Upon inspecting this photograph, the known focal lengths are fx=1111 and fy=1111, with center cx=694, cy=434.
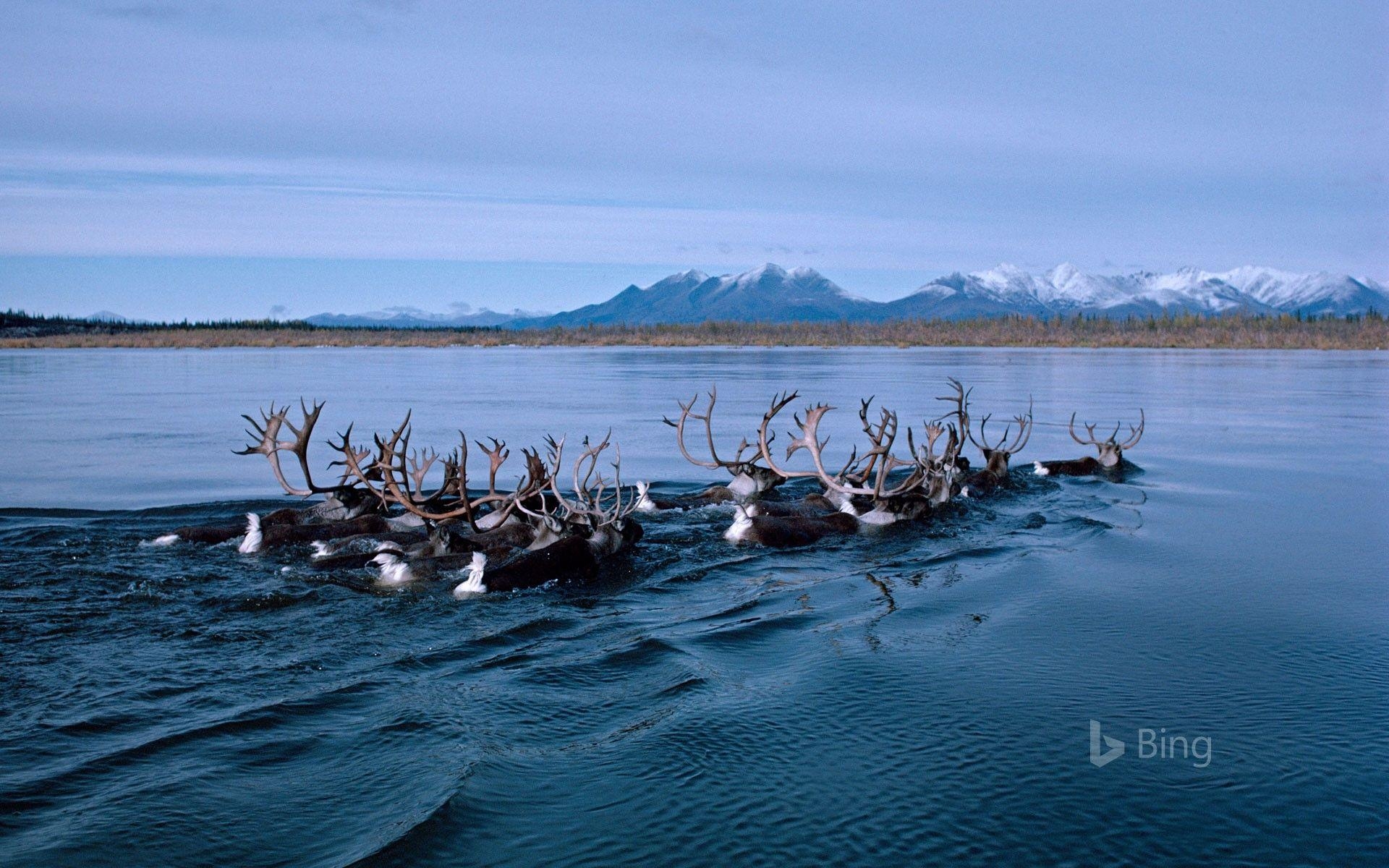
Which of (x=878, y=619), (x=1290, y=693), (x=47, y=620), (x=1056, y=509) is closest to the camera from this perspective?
(x=1290, y=693)

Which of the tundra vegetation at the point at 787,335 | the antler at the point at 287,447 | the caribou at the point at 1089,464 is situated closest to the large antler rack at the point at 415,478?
the antler at the point at 287,447

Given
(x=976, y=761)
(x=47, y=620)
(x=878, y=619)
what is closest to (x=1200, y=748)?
(x=976, y=761)

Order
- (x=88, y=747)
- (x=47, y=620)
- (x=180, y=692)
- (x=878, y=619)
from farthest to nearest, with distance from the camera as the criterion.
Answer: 1. (x=878, y=619)
2. (x=47, y=620)
3. (x=180, y=692)
4. (x=88, y=747)

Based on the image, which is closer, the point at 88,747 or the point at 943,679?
the point at 88,747

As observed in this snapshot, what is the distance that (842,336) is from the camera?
131875 millimetres

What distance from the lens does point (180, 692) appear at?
6.86 metres

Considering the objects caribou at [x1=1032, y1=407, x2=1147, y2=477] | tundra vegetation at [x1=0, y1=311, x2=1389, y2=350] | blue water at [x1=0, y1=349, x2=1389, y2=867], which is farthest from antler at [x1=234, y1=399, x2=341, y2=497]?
tundra vegetation at [x1=0, y1=311, x2=1389, y2=350]

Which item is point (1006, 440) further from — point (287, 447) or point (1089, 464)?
point (287, 447)

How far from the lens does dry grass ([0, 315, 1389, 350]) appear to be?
3935 inches

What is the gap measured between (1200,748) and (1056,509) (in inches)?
331

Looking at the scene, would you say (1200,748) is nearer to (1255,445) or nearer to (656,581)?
(656,581)

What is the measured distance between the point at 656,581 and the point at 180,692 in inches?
172

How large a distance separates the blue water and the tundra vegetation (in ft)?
295

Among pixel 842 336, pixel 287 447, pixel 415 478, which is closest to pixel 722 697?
pixel 415 478
